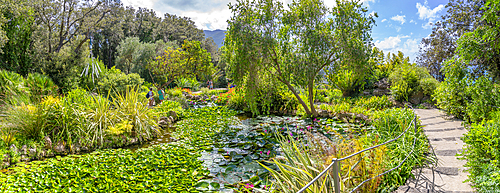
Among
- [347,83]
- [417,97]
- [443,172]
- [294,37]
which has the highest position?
[294,37]

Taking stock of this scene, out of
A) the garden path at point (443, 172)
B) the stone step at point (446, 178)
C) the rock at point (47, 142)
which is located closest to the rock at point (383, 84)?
the garden path at point (443, 172)

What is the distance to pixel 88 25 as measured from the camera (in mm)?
12172

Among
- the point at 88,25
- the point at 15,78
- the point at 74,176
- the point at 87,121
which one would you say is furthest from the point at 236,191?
the point at 88,25

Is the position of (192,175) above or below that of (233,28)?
below

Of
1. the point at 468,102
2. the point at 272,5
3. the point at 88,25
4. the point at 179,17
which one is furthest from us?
the point at 179,17

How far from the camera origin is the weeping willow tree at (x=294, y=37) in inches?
211

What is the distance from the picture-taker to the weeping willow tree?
5.36m

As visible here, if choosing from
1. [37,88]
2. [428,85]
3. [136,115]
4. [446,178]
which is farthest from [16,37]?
[428,85]

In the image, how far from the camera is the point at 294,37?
19.3ft

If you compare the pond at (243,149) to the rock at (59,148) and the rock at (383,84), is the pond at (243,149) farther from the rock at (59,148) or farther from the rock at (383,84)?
the rock at (383,84)

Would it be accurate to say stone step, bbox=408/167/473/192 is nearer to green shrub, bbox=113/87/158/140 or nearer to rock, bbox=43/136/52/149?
green shrub, bbox=113/87/158/140

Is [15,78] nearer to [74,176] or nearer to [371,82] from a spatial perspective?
[74,176]

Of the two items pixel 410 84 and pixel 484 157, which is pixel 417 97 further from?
pixel 484 157

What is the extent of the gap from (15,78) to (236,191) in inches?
286
